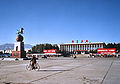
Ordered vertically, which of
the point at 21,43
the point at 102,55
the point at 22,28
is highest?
the point at 22,28

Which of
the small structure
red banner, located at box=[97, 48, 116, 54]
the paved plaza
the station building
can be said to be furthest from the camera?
the station building

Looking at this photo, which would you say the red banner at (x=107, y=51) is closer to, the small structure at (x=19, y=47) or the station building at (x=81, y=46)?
the small structure at (x=19, y=47)

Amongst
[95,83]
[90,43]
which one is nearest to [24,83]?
[95,83]

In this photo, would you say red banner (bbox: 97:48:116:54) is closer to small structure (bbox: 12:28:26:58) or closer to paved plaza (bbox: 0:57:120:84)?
small structure (bbox: 12:28:26:58)

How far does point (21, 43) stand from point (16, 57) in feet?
14.3

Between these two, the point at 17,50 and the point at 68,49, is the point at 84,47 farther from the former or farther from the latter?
the point at 17,50

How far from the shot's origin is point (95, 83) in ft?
29.2

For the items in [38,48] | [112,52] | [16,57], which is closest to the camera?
[16,57]

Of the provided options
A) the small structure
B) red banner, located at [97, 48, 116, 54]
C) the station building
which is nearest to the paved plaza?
the small structure

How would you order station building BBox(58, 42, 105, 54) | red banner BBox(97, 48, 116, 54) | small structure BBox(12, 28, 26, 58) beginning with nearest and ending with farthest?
small structure BBox(12, 28, 26, 58)
red banner BBox(97, 48, 116, 54)
station building BBox(58, 42, 105, 54)

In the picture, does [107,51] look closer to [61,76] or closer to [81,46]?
[61,76]

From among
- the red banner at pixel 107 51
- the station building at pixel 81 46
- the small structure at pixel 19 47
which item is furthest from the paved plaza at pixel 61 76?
the station building at pixel 81 46

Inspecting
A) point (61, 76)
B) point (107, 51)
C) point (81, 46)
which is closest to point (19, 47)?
point (61, 76)

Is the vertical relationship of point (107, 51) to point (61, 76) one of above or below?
above
